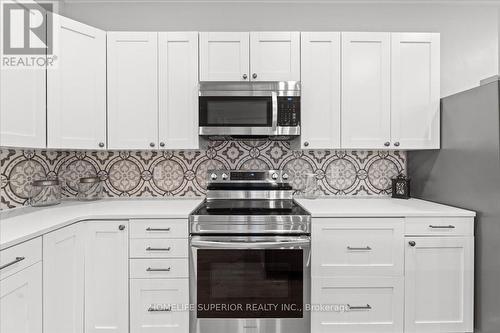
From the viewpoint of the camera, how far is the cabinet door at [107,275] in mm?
1982

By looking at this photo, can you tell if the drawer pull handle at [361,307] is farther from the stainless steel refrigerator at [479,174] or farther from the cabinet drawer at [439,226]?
the stainless steel refrigerator at [479,174]

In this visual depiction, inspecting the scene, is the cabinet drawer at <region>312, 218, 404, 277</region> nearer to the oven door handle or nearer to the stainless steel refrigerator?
the oven door handle

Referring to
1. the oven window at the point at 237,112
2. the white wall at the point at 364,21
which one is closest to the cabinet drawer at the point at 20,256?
the oven window at the point at 237,112

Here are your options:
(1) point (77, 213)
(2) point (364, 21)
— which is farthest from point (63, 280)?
(2) point (364, 21)

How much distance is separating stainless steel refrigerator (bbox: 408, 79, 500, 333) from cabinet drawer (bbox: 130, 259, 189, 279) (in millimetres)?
1863

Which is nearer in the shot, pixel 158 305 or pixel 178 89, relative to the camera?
pixel 158 305

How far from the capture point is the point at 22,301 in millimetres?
1453

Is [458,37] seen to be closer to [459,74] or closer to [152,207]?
[459,74]

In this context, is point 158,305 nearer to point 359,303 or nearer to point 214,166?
point 214,166

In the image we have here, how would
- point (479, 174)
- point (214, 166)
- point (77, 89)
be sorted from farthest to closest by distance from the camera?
1. point (214, 166)
2. point (77, 89)
3. point (479, 174)

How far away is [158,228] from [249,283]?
0.68 meters

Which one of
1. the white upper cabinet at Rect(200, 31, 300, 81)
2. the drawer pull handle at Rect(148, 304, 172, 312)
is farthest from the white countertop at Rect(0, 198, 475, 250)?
the white upper cabinet at Rect(200, 31, 300, 81)

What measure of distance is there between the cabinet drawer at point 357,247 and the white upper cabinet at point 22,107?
1841 mm

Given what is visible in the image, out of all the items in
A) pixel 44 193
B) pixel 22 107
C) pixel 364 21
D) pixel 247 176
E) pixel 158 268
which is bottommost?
pixel 158 268
